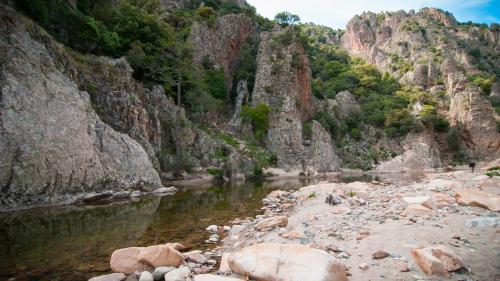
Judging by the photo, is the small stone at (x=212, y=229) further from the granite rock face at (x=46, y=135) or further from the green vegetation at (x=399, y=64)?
the green vegetation at (x=399, y=64)

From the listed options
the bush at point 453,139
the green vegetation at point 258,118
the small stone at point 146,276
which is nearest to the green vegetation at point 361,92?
the bush at point 453,139

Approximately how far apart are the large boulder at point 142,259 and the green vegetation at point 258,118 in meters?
40.8

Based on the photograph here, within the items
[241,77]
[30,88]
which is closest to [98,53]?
[30,88]

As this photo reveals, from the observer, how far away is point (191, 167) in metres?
33.7

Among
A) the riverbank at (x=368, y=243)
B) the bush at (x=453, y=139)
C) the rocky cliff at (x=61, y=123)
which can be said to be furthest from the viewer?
the bush at (x=453, y=139)

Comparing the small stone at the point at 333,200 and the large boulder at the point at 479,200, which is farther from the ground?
the large boulder at the point at 479,200

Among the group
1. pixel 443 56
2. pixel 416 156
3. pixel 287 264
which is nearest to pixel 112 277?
pixel 287 264

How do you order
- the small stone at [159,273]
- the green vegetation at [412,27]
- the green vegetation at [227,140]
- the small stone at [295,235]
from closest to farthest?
the small stone at [159,273], the small stone at [295,235], the green vegetation at [227,140], the green vegetation at [412,27]

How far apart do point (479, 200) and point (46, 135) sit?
19262mm

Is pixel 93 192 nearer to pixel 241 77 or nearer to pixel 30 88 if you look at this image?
pixel 30 88

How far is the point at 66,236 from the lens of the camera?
31.7 ft

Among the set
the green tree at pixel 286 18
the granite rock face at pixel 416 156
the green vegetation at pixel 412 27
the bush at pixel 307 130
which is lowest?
the granite rock face at pixel 416 156

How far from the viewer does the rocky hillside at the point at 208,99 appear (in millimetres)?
16891

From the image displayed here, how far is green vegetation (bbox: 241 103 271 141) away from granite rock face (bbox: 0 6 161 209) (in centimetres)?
2718
